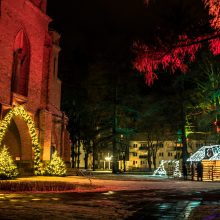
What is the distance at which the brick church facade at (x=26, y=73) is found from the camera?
25703mm

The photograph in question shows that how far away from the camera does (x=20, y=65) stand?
2866 cm

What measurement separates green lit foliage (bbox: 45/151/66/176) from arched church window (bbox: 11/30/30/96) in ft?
18.6

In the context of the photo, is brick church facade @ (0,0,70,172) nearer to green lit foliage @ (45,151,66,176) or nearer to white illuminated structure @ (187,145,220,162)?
green lit foliage @ (45,151,66,176)

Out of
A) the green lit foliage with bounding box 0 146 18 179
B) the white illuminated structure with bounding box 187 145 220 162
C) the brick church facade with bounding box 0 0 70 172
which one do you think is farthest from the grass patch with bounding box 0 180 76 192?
the white illuminated structure with bounding box 187 145 220 162

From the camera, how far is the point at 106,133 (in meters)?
48.2

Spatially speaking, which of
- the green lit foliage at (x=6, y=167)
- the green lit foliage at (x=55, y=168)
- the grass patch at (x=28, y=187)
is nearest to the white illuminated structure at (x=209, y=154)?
the green lit foliage at (x=55, y=168)

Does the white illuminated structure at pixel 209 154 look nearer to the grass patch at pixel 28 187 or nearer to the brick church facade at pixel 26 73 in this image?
the brick church facade at pixel 26 73

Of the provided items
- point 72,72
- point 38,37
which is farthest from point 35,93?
point 72,72

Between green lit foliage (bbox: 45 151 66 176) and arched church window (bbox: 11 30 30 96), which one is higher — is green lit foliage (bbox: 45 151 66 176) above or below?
below

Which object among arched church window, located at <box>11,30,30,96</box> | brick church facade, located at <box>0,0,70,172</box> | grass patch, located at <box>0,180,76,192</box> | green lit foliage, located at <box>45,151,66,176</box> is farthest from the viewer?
green lit foliage, located at <box>45,151,66,176</box>

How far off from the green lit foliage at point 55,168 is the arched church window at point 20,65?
5.66m

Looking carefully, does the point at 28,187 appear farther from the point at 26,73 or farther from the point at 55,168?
the point at 26,73

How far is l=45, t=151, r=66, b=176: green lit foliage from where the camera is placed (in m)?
28.6

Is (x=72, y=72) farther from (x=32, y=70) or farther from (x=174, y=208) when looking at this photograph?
(x=174, y=208)
